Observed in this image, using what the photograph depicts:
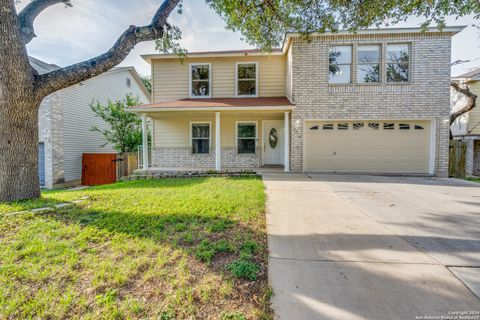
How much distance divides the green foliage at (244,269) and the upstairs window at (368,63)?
9436 millimetres

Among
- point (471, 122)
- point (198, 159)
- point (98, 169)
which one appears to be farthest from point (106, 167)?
point (471, 122)

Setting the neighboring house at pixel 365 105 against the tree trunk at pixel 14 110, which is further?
the neighboring house at pixel 365 105

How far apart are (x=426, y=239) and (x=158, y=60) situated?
12504 millimetres

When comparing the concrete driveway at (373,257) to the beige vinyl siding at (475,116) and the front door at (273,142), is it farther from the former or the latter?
the beige vinyl siding at (475,116)

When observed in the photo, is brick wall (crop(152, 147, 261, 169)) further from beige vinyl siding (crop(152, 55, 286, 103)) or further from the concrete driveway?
the concrete driveway

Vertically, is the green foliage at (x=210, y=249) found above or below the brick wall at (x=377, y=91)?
below

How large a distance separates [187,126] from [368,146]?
8.32 meters

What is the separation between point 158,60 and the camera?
38.0 ft

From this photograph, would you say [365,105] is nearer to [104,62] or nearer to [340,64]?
[340,64]

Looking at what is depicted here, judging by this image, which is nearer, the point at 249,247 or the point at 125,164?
the point at 249,247

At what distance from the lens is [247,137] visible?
1116 cm

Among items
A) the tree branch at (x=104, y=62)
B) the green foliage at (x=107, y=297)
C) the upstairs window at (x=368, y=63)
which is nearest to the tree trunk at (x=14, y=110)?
the tree branch at (x=104, y=62)

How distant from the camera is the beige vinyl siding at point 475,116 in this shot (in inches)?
510

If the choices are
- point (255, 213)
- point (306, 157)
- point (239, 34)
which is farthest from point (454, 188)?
point (239, 34)
